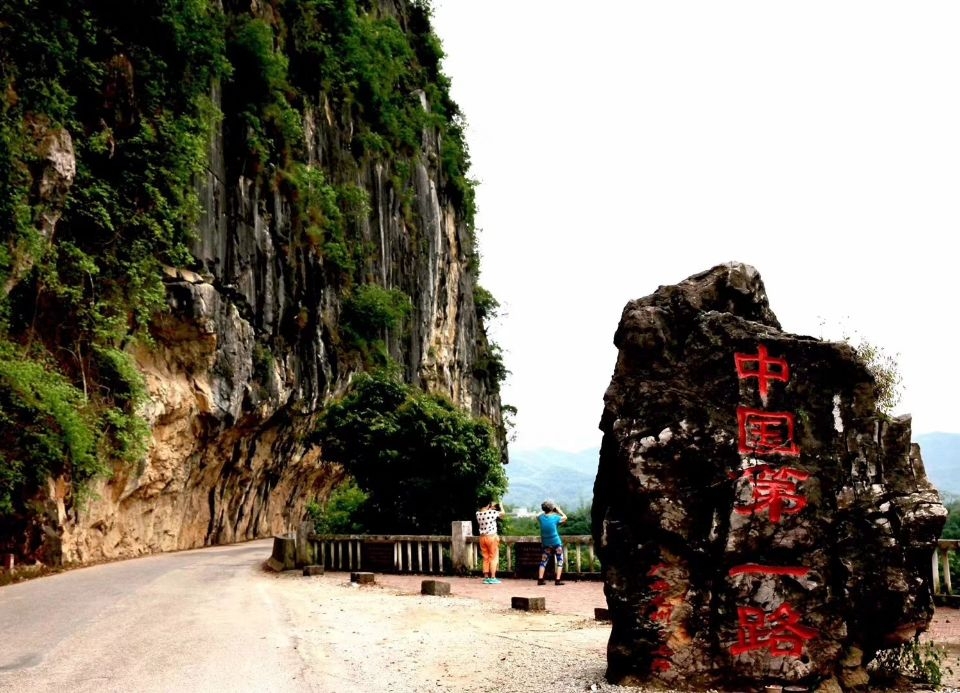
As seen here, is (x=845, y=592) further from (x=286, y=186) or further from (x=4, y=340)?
(x=286, y=186)

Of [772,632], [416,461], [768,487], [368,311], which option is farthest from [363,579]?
[368,311]

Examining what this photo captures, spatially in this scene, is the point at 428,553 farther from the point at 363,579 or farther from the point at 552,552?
the point at 552,552

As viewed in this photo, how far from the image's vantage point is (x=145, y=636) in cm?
745

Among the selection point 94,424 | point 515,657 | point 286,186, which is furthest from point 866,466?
point 286,186

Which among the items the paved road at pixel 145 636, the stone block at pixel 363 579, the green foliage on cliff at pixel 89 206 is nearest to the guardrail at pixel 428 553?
the stone block at pixel 363 579

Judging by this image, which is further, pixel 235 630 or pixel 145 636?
pixel 235 630

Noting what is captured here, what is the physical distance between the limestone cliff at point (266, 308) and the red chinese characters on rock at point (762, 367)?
44.7 ft

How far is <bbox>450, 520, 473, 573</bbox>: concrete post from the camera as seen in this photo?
1377 cm

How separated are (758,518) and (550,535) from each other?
6811mm

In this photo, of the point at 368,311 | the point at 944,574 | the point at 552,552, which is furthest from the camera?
the point at 368,311

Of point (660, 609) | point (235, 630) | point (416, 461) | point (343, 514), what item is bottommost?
point (235, 630)

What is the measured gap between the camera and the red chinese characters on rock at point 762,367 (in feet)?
17.8

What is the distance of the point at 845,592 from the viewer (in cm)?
503

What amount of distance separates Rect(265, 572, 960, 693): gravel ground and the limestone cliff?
913cm
